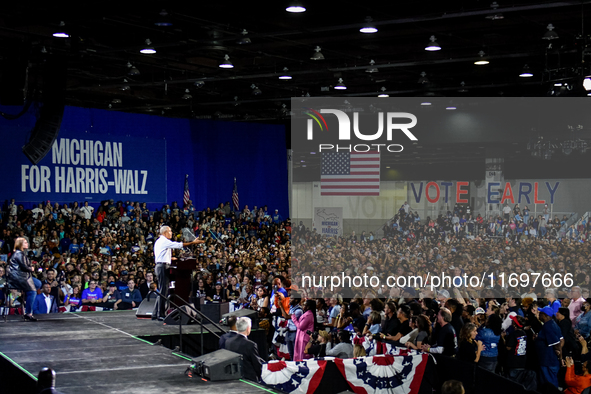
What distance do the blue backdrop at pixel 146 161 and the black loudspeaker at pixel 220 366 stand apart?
17.0 meters

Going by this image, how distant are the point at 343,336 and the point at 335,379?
117 centimetres

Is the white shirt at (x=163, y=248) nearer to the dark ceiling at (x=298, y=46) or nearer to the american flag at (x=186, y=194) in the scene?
the dark ceiling at (x=298, y=46)

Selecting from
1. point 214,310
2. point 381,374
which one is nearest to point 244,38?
point 214,310

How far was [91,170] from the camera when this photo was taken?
79.2 feet

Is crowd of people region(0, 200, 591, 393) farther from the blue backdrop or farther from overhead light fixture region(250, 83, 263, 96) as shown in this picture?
overhead light fixture region(250, 83, 263, 96)

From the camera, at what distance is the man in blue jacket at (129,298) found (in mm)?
14570

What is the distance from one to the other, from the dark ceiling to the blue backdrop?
1.57m

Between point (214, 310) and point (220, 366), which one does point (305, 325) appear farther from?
point (220, 366)

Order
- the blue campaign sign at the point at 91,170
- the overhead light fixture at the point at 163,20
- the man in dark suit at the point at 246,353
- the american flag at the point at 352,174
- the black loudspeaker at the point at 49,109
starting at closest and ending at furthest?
the man in dark suit at the point at 246,353 < the overhead light fixture at the point at 163,20 < the black loudspeaker at the point at 49,109 < the american flag at the point at 352,174 < the blue campaign sign at the point at 91,170

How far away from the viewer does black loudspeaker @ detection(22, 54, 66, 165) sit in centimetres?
1650

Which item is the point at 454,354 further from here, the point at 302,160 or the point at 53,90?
the point at 302,160

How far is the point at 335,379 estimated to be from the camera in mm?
9047

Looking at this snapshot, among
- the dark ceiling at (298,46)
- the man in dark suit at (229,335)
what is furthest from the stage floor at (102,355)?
the dark ceiling at (298,46)

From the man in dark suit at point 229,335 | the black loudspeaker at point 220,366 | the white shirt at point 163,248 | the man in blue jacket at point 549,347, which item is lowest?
the man in blue jacket at point 549,347
